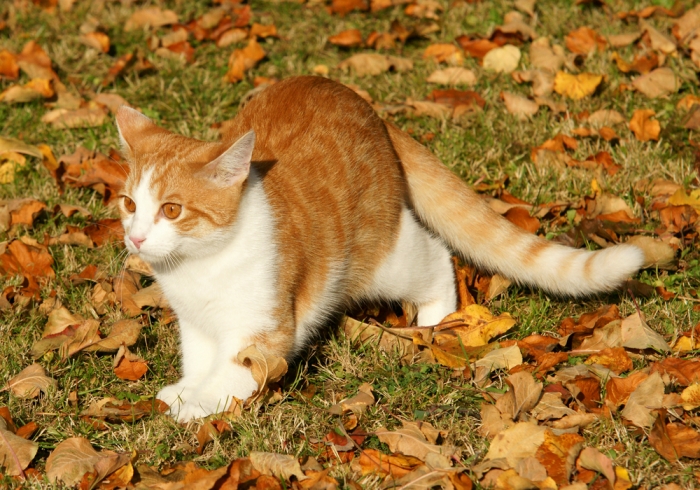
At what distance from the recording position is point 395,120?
14.7 feet

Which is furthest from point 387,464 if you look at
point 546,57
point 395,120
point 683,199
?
point 546,57

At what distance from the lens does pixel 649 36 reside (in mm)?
4816

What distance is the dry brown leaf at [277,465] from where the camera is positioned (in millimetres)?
2367

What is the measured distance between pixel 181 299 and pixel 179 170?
0.46 metres

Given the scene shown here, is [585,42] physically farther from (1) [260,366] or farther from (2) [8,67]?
(2) [8,67]

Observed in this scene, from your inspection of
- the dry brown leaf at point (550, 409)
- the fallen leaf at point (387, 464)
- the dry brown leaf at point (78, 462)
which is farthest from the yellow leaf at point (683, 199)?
the dry brown leaf at point (78, 462)

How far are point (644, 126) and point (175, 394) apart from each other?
8.86 feet

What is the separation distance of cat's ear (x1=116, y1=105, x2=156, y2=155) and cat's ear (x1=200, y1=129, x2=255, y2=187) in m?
0.43

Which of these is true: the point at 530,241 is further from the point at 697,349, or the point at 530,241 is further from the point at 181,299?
the point at 181,299

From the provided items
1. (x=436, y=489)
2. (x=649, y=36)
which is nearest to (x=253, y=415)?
(x=436, y=489)

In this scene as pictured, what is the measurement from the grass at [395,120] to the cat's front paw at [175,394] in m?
0.08

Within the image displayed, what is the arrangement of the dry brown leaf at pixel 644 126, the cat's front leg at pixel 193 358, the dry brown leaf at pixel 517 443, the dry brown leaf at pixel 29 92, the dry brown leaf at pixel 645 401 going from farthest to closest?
the dry brown leaf at pixel 29 92 → the dry brown leaf at pixel 644 126 → the cat's front leg at pixel 193 358 → the dry brown leaf at pixel 645 401 → the dry brown leaf at pixel 517 443

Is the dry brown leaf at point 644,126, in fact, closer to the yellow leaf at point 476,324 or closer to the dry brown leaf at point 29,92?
the yellow leaf at point 476,324

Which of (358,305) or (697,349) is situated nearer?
(697,349)
